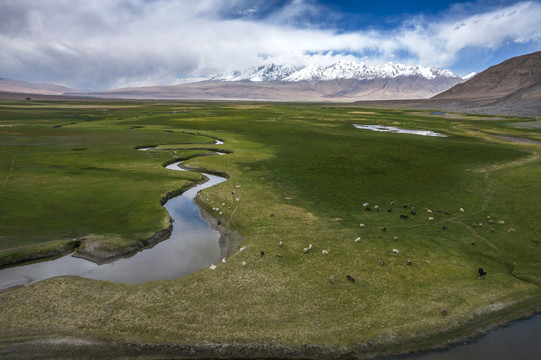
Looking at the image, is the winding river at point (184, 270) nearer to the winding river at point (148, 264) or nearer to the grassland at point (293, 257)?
the winding river at point (148, 264)

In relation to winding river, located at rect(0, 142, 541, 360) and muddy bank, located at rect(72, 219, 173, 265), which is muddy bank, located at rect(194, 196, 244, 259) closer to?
winding river, located at rect(0, 142, 541, 360)

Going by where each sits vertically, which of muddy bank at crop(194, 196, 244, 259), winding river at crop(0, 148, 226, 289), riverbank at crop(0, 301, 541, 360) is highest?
muddy bank at crop(194, 196, 244, 259)

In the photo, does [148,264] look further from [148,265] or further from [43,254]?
[43,254]

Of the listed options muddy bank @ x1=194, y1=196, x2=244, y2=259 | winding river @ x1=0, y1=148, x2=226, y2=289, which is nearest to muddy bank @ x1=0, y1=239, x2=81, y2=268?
winding river @ x1=0, y1=148, x2=226, y2=289

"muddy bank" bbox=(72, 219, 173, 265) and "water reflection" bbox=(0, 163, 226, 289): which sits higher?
"muddy bank" bbox=(72, 219, 173, 265)

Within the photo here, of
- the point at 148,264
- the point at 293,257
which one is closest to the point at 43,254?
the point at 148,264

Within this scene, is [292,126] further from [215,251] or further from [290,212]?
[215,251]
